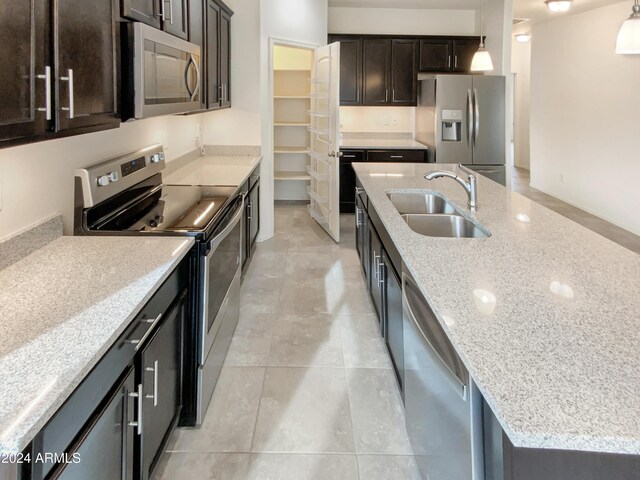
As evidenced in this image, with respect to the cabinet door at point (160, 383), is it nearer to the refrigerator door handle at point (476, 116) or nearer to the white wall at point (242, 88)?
the white wall at point (242, 88)

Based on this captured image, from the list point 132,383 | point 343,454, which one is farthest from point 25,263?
point 343,454

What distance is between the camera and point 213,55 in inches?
158

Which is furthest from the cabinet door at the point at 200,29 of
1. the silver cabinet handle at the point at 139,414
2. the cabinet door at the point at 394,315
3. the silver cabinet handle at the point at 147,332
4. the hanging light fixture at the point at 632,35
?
the hanging light fixture at the point at 632,35

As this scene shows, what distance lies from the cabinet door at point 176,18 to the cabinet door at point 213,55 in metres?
0.76

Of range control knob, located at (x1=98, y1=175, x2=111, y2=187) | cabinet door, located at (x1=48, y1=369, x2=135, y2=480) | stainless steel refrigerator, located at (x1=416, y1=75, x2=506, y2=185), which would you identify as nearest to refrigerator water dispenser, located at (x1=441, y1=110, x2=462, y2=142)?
stainless steel refrigerator, located at (x1=416, y1=75, x2=506, y2=185)

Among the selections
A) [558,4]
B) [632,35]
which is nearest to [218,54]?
[558,4]

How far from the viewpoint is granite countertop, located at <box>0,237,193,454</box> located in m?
0.93

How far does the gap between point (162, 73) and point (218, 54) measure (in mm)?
2007

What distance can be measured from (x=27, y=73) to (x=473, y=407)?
4.40 feet

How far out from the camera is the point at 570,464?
897 millimetres

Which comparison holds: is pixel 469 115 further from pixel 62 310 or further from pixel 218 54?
pixel 62 310

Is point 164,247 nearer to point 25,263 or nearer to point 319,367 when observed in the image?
point 25,263

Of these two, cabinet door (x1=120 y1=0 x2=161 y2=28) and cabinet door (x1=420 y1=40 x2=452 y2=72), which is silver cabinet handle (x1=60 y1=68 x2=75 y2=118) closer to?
cabinet door (x1=120 y1=0 x2=161 y2=28)

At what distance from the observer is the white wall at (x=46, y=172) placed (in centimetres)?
173
